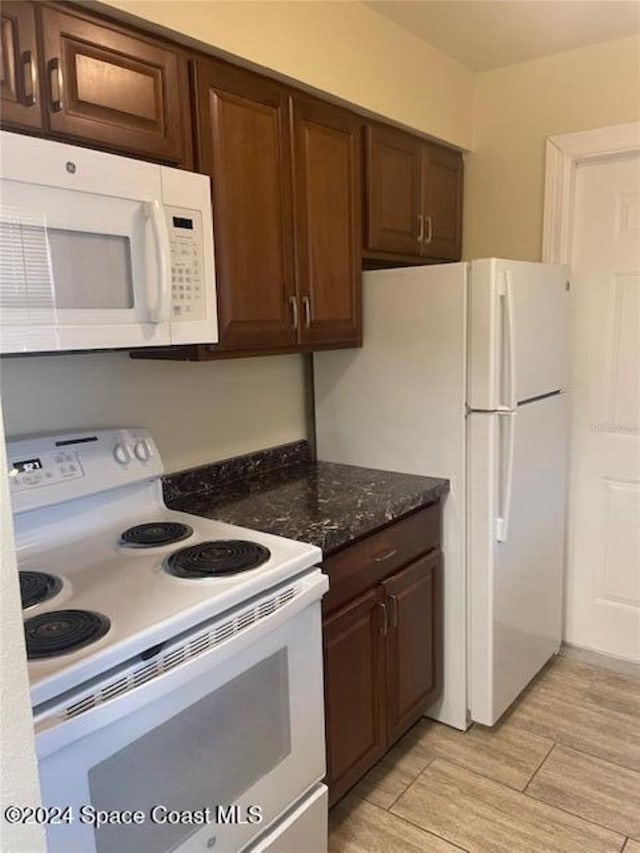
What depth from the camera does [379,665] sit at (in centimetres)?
198

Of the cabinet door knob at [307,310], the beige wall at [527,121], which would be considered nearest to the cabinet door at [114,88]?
the cabinet door knob at [307,310]

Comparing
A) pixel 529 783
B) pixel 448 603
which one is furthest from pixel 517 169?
pixel 529 783

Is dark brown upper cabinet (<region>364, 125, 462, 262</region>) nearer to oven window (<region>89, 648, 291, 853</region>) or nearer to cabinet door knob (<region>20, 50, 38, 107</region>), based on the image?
cabinet door knob (<region>20, 50, 38, 107</region>)

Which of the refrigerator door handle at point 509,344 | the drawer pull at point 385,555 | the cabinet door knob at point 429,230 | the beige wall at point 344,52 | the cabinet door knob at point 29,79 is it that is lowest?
the drawer pull at point 385,555

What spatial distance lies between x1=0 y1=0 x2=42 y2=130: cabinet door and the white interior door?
2.15 meters

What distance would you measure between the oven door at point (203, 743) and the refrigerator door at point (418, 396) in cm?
81

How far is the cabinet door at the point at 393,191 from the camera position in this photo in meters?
2.30

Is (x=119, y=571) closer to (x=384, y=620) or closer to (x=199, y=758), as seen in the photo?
(x=199, y=758)

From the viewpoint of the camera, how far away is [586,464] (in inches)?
109

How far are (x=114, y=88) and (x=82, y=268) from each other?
445mm

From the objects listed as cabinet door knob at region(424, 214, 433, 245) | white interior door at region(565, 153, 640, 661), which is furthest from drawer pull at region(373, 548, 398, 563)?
cabinet door knob at region(424, 214, 433, 245)

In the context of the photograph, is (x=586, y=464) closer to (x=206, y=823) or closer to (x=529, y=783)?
(x=529, y=783)

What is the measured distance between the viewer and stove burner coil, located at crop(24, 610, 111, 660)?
110 centimetres

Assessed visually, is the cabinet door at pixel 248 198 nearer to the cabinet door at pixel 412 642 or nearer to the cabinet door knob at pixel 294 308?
the cabinet door knob at pixel 294 308
